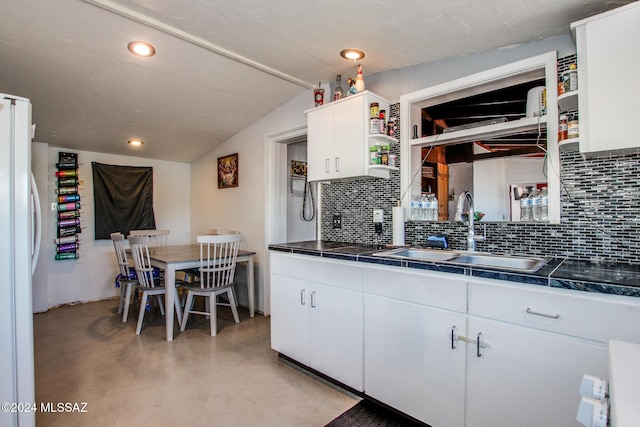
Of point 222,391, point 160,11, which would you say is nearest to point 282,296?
point 222,391

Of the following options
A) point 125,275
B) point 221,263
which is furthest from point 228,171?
point 125,275

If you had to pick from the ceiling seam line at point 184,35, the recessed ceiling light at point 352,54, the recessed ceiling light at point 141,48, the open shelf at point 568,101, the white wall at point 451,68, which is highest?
the ceiling seam line at point 184,35

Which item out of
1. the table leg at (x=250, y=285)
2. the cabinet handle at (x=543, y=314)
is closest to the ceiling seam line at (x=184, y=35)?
the table leg at (x=250, y=285)

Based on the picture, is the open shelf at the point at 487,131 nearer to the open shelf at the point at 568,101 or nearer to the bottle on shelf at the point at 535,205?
the open shelf at the point at 568,101

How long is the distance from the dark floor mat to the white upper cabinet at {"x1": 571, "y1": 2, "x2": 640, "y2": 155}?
5.35ft

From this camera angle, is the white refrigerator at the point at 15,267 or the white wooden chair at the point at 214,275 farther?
the white wooden chair at the point at 214,275

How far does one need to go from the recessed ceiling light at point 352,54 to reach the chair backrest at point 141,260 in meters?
2.41

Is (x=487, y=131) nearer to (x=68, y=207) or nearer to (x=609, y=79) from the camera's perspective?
(x=609, y=79)

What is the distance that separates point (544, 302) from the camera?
132 cm

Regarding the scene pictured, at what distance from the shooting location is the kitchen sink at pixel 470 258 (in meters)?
1.74

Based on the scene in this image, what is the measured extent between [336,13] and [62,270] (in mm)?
4201

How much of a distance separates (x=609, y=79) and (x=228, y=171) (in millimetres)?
3531

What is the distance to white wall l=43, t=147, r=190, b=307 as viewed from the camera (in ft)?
12.6

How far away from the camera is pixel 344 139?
2.41 metres
